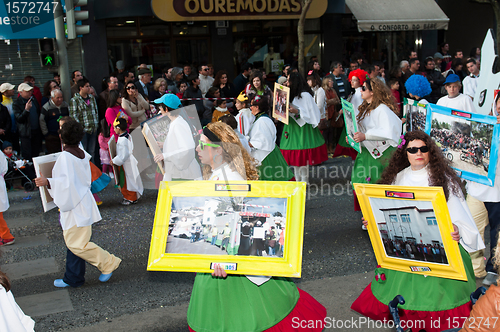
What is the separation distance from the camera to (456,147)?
15.9 ft

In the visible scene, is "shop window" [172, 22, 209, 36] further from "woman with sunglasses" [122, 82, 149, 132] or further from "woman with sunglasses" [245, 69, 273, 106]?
"woman with sunglasses" [245, 69, 273, 106]

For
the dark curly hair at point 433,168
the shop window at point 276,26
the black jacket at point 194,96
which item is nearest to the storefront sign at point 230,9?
the shop window at point 276,26

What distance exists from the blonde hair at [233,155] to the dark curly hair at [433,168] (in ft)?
3.66

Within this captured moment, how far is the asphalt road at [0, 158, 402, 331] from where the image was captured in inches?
191

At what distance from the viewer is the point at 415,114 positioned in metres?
5.75

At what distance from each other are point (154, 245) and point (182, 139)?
3.02 meters

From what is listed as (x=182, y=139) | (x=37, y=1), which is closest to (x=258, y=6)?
(x=37, y=1)

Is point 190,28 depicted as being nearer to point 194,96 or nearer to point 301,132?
point 194,96

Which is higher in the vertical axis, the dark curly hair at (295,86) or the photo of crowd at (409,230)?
the dark curly hair at (295,86)

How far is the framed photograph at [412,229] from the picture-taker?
131 inches

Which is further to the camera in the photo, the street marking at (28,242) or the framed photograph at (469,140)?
the street marking at (28,242)

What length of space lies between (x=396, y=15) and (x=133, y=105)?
35.6 ft

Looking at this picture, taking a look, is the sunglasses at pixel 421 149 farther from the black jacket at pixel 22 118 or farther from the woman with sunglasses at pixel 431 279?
the black jacket at pixel 22 118

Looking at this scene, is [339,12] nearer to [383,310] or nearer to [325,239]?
[325,239]
